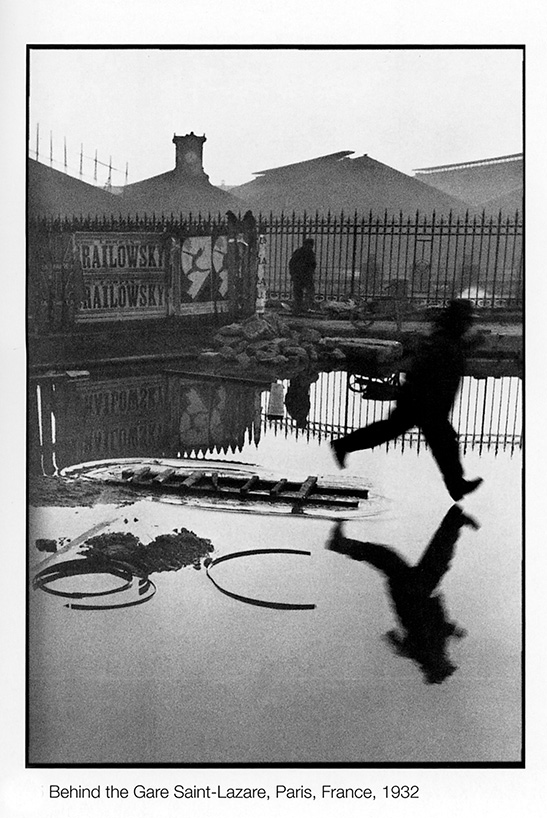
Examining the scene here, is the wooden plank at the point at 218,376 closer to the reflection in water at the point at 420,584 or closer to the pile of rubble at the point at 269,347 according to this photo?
the pile of rubble at the point at 269,347

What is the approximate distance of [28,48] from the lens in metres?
2.38

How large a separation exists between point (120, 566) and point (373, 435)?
0.84 meters

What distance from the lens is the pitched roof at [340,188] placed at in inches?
94.2

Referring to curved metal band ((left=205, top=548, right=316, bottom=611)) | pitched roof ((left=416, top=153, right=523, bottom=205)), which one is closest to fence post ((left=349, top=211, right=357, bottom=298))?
pitched roof ((left=416, top=153, right=523, bottom=205))

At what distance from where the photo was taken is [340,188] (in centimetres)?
240

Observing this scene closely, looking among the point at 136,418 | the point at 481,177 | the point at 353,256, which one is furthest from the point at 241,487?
the point at 481,177

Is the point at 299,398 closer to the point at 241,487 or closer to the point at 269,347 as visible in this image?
the point at 269,347

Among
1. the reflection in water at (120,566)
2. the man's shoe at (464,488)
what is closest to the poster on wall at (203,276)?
the reflection in water at (120,566)

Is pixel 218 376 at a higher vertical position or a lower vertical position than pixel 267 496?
higher

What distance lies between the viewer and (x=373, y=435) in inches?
96.8

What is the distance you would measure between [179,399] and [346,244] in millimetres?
670

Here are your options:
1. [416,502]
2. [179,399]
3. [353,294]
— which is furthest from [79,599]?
[353,294]

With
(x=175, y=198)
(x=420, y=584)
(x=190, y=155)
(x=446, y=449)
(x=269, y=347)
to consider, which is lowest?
(x=420, y=584)

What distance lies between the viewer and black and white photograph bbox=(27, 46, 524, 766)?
239 centimetres
